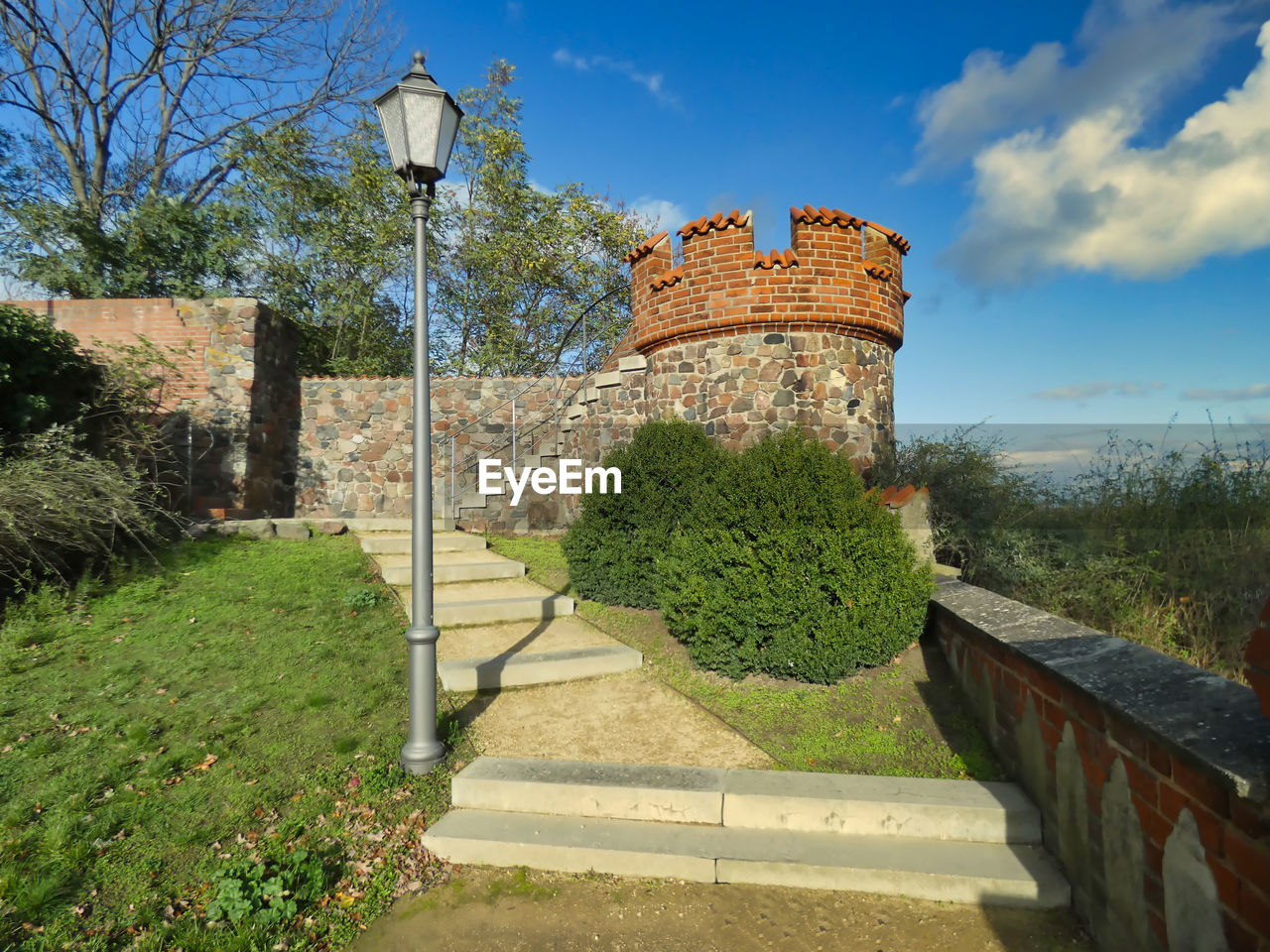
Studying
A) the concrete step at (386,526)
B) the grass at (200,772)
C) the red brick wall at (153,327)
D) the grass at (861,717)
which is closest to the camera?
the grass at (200,772)

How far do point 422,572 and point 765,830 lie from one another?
224 centimetres

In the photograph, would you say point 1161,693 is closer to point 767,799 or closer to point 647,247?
point 767,799

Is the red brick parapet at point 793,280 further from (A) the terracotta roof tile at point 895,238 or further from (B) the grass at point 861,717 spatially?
(B) the grass at point 861,717

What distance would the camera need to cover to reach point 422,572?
11.7ft

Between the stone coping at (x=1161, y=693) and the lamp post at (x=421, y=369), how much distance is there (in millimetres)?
3062

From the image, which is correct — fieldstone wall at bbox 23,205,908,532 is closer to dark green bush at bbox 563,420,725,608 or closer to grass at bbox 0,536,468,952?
dark green bush at bbox 563,420,725,608

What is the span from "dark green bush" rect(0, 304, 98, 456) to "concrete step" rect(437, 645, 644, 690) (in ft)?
16.3

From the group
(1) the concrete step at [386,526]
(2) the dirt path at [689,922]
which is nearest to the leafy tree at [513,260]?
(1) the concrete step at [386,526]

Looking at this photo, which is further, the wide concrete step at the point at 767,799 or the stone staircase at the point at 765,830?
the wide concrete step at the point at 767,799

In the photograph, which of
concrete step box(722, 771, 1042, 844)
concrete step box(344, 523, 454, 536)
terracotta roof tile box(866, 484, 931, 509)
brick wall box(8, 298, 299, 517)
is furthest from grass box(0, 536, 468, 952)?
brick wall box(8, 298, 299, 517)

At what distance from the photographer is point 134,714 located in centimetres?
369

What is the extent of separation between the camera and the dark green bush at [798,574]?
4180 millimetres

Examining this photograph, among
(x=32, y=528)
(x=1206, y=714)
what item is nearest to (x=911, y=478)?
(x=1206, y=714)

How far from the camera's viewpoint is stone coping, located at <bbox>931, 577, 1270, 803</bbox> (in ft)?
5.27
